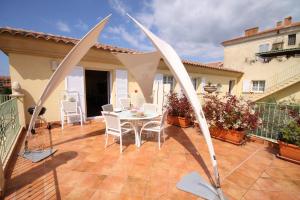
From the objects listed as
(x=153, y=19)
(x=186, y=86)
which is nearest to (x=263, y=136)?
(x=186, y=86)

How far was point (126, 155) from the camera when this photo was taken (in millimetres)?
3266

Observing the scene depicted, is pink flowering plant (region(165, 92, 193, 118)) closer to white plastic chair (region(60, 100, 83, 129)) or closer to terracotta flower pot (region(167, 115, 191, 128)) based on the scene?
terracotta flower pot (region(167, 115, 191, 128))

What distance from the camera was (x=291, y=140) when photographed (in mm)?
3102

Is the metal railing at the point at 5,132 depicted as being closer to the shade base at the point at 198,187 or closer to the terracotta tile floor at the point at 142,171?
the terracotta tile floor at the point at 142,171

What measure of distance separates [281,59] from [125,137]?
14939mm

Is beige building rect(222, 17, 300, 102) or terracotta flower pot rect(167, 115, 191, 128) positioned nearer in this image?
terracotta flower pot rect(167, 115, 191, 128)

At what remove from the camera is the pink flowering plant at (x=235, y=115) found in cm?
383

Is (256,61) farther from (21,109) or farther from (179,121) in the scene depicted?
(21,109)

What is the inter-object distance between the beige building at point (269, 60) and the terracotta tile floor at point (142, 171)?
7850mm

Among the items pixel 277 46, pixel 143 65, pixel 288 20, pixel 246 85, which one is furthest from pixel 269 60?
pixel 143 65

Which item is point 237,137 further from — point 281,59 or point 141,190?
point 281,59

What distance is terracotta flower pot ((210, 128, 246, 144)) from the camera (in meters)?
3.94

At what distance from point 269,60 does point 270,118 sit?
13632 millimetres

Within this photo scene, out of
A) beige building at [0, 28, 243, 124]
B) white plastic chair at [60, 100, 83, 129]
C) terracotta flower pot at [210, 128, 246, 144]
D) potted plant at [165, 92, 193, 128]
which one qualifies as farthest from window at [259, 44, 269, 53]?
white plastic chair at [60, 100, 83, 129]
